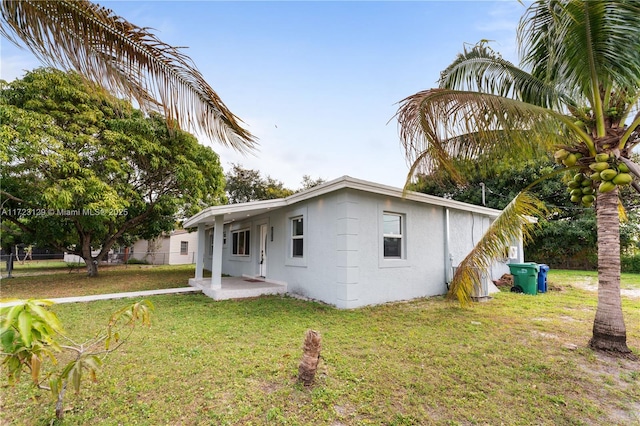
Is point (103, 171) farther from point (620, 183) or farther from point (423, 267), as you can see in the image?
point (620, 183)

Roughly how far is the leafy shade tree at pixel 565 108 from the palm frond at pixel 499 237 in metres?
0.81

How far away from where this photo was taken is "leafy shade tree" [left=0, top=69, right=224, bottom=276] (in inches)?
360

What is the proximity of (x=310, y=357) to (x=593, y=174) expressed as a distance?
4.26 metres

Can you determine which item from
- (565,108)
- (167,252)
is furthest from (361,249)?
(167,252)

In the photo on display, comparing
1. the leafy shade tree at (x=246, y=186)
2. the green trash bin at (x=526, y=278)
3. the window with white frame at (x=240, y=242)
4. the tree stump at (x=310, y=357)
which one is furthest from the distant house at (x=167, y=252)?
the tree stump at (x=310, y=357)

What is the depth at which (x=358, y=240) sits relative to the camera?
→ 7152 mm

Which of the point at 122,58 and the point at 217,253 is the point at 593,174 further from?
the point at 217,253

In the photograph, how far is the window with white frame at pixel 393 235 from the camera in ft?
26.1

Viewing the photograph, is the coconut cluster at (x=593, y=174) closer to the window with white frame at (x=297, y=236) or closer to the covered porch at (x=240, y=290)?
the window with white frame at (x=297, y=236)

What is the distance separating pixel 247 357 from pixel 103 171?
34.3 ft

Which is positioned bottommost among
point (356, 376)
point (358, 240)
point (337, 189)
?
point (356, 376)

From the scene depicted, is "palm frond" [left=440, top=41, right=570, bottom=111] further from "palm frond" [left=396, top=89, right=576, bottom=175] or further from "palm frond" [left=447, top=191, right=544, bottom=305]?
"palm frond" [left=447, top=191, right=544, bottom=305]

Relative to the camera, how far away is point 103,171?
11031mm

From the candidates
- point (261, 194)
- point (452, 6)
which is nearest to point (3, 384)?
point (452, 6)
